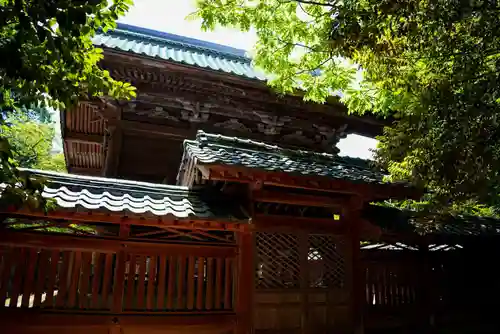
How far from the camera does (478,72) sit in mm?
4102

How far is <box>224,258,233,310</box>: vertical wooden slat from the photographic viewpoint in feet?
17.2

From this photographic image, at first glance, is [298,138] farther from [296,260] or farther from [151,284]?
[151,284]

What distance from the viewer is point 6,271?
14.5 feet

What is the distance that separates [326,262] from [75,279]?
374cm

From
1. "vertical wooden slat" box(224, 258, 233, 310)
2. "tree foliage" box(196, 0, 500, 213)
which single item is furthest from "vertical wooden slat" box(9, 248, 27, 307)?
"tree foliage" box(196, 0, 500, 213)

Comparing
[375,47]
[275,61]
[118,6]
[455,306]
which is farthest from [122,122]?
[455,306]

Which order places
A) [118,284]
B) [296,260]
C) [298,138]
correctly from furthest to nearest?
[298,138], [296,260], [118,284]

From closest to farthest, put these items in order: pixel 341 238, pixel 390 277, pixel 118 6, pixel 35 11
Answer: pixel 35 11 < pixel 118 6 < pixel 341 238 < pixel 390 277

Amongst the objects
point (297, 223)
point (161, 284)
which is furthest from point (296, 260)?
point (161, 284)

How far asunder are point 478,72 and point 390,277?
3.91 meters

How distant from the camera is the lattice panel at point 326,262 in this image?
6008mm

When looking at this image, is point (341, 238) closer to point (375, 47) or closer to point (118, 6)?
point (375, 47)

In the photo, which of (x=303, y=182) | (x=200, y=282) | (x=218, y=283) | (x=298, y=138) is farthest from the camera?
(x=298, y=138)

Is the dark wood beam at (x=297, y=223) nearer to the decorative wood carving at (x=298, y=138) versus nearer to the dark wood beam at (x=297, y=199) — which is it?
the dark wood beam at (x=297, y=199)
